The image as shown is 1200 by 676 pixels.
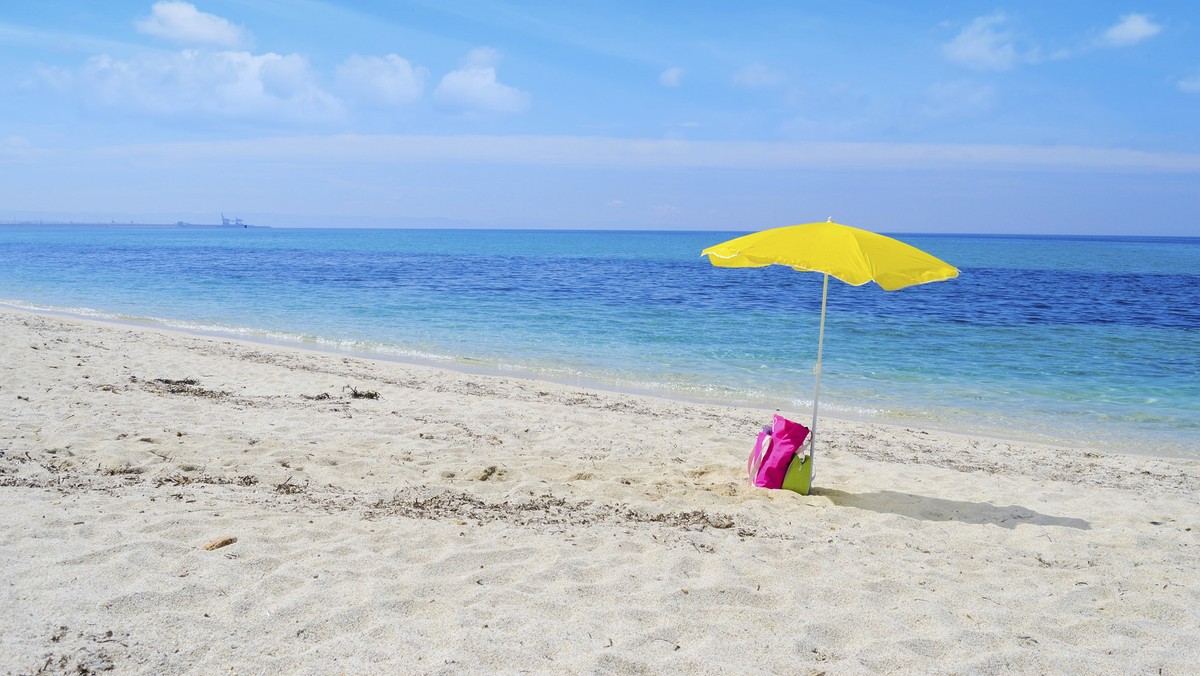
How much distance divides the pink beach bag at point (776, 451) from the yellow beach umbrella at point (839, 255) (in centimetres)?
130

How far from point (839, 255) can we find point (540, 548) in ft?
9.95

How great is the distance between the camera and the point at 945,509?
621 cm

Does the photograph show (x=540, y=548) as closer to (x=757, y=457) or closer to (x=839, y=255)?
(x=757, y=457)

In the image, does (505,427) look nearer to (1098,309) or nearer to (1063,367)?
(1063,367)

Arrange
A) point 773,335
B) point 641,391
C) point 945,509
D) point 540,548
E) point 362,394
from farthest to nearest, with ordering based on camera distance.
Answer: point 773,335 → point 641,391 → point 362,394 → point 945,509 → point 540,548

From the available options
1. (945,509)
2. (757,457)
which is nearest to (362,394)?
(757,457)

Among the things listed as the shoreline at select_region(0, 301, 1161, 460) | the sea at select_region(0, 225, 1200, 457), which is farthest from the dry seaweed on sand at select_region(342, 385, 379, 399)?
the sea at select_region(0, 225, 1200, 457)

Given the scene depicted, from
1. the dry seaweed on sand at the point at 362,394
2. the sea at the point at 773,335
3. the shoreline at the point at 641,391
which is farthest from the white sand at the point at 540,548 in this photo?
the sea at the point at 773,335

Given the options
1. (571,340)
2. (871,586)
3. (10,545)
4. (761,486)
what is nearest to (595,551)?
(871,586)

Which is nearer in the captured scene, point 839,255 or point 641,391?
point 839,255

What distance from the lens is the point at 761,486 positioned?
21.4ft

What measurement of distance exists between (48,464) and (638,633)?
4.89 metres

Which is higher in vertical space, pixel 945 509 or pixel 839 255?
pixel 839 255

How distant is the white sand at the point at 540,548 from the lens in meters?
3.53
